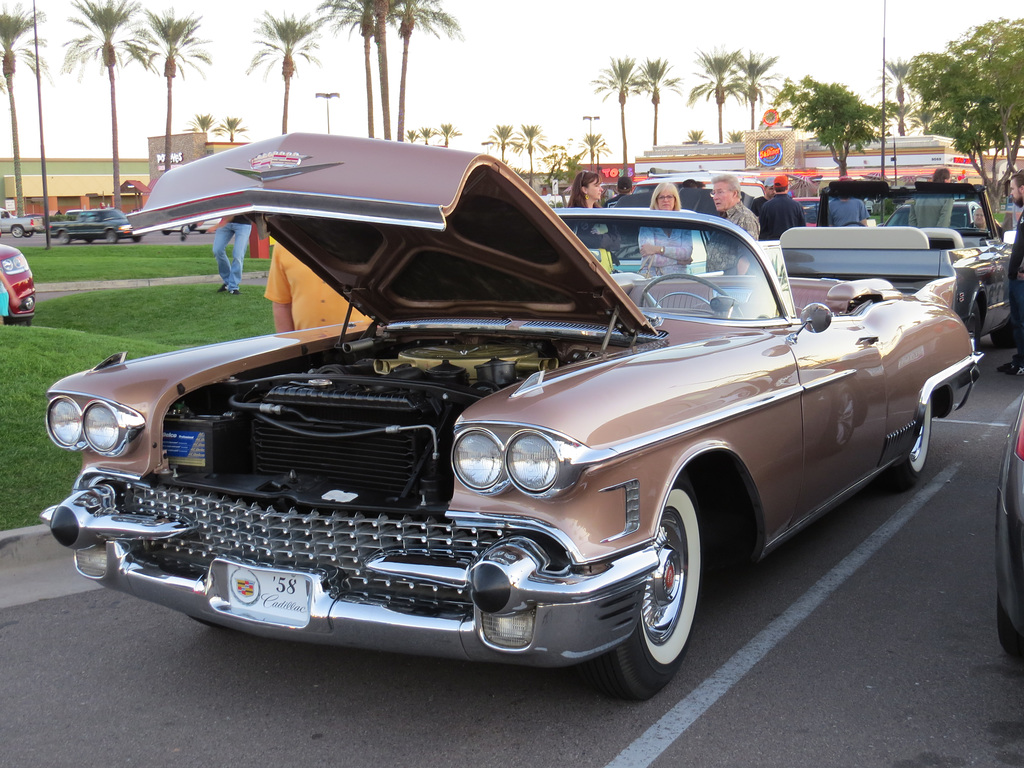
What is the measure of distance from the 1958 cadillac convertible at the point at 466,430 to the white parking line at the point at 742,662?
14 cm

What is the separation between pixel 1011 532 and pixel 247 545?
2324mm

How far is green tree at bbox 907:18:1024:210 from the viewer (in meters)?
31.1

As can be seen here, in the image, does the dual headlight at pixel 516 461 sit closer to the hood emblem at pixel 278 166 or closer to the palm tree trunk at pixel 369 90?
the hood emblem at pixel 278 166

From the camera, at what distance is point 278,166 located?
120 inches

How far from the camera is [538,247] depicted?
361cm

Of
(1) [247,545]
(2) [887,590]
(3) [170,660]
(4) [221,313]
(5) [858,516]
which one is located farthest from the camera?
(4) [221,313]

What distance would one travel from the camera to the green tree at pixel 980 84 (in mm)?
31078

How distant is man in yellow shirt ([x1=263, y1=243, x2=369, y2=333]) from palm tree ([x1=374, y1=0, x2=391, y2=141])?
2241 centimetres

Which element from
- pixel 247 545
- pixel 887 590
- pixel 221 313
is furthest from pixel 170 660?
pixel 221 313

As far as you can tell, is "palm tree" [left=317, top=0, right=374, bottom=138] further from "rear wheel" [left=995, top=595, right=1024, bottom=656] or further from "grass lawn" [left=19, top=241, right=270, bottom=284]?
"rear wheel" [left=995, top=595, right=1024, bottom=656]

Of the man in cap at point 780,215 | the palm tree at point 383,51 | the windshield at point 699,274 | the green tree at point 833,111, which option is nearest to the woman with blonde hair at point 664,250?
the windshield at point 699,274

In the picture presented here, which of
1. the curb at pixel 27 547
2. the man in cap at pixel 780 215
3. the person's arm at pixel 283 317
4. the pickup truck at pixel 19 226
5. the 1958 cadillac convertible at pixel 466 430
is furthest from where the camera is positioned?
the pickup truck at pixel 19 226

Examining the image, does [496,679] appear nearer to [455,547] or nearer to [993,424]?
[455,547]

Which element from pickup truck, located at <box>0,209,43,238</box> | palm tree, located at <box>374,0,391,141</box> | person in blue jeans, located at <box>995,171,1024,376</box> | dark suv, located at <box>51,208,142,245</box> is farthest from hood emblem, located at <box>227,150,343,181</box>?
pickup truck, located at <box>0,209,43,238</box>
